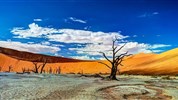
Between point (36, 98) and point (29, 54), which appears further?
point (29, 54)

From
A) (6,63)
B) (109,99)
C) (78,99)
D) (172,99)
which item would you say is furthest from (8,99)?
(6,63)

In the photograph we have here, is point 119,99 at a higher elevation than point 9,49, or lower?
lower

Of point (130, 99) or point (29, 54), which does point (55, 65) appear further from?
point (130, 99)

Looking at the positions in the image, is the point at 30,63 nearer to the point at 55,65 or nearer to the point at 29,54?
the point at 55,65

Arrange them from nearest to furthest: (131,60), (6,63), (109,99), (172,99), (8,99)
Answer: (8,99) → (109,99) → (172,99) → (6,63) → (131,60)

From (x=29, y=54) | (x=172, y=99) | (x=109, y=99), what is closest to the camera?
(x=109, y=99)

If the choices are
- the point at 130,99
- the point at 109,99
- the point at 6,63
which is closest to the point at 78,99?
the point at 109,99

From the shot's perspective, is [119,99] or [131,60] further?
[131,60]

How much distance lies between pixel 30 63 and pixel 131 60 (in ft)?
147

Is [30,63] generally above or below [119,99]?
above

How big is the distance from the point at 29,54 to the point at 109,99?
169 m

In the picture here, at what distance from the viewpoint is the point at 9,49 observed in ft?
615

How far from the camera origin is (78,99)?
61.2ft

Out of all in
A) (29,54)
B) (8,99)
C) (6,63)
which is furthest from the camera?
(29,54)
